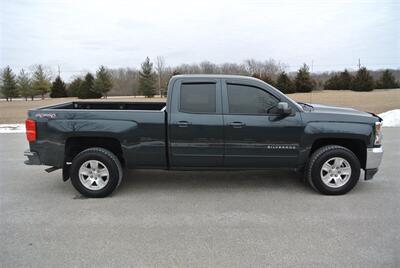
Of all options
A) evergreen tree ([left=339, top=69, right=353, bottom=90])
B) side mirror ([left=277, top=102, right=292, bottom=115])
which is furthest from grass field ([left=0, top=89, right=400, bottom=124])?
side mirror ([left=277, top=102, right=292, bottom=115])

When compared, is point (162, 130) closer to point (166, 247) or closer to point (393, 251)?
point (166, 247)

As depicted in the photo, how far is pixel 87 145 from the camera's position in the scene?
511 cm

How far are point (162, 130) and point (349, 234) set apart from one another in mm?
2857

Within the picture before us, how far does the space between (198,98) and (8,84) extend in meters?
50.8

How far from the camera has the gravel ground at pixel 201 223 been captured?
3131 millimetres

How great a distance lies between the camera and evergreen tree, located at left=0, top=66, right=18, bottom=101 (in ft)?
152

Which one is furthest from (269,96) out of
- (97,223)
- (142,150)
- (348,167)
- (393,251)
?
(97,223)

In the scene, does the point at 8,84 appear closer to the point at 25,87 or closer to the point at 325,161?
the point at 25,87

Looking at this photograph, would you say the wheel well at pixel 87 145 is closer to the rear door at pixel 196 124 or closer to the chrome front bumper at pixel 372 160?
the rear door at pixel 196 124

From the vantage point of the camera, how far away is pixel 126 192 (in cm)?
509

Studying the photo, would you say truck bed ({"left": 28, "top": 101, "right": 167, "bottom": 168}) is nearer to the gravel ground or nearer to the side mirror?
A: the gravel ground

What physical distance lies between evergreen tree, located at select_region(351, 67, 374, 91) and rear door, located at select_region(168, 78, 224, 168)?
4366cm

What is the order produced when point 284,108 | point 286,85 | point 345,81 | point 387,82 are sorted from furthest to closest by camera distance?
point 387,82 → point 345,81 → point 286,85 → point 284,108

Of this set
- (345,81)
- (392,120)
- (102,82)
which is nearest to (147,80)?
(102,82)
